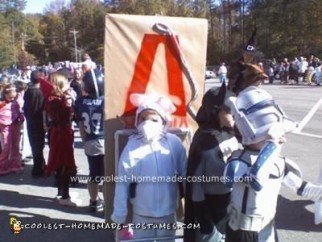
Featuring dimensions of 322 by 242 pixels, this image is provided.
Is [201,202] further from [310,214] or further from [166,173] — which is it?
Answer: [310,214]

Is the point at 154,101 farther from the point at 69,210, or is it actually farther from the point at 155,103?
the point at 69,210

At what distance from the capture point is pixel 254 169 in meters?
2.96

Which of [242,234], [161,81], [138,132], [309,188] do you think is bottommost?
[242,234]

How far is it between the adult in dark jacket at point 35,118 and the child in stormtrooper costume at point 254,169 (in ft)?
17.0

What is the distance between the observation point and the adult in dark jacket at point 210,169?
3520mm

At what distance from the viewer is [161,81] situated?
4.09m

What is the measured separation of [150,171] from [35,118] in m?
4.63

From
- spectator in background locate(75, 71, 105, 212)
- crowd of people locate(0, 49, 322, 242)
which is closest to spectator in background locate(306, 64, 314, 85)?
spectator in background locate(75, 71, 105, 212)

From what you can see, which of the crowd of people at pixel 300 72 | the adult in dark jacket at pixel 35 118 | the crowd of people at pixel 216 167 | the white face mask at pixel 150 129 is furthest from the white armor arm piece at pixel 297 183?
the crowd of people at pixel 300 72

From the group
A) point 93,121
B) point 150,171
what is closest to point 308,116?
point 93,121

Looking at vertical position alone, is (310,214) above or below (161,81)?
below

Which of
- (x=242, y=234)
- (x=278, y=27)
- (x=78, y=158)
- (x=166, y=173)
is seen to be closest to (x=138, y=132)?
(x=166, y=173)

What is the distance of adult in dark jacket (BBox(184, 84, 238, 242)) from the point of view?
352cm

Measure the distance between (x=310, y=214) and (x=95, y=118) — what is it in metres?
2.79
